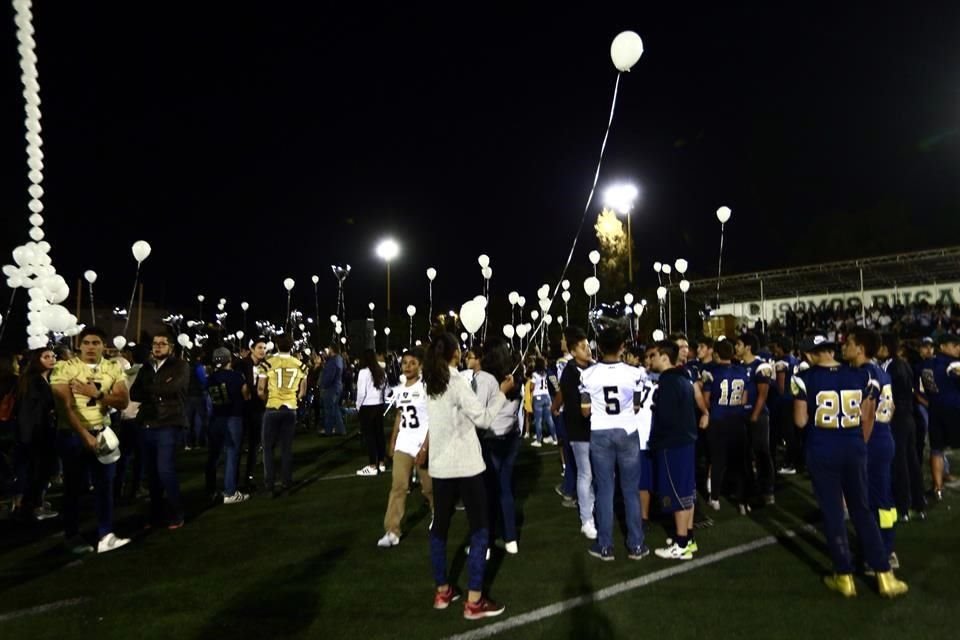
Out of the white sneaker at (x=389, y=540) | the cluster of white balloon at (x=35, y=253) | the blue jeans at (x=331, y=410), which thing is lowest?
the white sneaker at (x=389, y=540)

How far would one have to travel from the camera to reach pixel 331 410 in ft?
46.7

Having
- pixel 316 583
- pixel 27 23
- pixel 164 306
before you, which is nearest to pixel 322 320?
pixel 164 306

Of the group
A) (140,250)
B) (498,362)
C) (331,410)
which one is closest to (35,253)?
(140,250)

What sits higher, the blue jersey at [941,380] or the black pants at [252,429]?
the blue jersey at [941,380]

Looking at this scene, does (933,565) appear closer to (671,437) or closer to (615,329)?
(671,437)

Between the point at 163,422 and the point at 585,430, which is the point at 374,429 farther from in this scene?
the point at 585,430

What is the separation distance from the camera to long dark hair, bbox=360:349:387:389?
9.16 m

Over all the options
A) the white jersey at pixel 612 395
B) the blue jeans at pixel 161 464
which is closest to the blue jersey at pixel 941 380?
the white jersey at pixel 612 395

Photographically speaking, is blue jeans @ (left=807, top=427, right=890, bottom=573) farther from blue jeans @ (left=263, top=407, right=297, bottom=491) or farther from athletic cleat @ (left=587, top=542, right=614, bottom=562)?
blue jeans @ (left=263, top=407, right=297, bottom=491)

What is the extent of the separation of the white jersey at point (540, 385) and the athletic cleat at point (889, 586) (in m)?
7.25

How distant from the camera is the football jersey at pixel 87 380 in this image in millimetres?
5457

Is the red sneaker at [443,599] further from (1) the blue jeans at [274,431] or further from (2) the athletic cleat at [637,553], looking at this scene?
(1) the blue jeans at [274,431]

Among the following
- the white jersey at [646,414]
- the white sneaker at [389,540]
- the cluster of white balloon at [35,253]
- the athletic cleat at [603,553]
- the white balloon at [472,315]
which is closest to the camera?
the athletic cleat at [603,553]

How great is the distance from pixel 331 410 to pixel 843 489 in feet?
38.0
